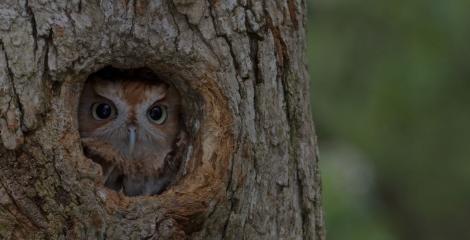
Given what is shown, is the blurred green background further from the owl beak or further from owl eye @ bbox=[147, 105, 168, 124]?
the owl beak

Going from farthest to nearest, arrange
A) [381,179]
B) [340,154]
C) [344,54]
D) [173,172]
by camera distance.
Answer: [381,179], [344,54], [340,154], [173,172]

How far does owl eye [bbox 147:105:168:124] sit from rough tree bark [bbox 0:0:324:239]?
25.9 inches

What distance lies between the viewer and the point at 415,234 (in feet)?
33.8

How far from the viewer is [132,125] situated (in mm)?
4598

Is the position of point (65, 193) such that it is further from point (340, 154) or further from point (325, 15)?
point (325, 15)

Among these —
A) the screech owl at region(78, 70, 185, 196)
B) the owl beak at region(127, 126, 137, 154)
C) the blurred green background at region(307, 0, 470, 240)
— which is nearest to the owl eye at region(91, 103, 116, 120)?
the screech owl at region(78, 70, 185, 196)

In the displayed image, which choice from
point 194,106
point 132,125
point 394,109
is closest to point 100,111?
point 132,125

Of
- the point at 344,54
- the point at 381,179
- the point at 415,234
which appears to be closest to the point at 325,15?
the point at 344,54

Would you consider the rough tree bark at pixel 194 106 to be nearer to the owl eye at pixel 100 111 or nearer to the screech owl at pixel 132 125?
the screech owl at pixel 132 125

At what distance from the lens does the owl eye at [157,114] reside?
4679 millimetres

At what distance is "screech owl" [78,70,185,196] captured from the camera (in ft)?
14.7

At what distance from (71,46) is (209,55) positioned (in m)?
0.53

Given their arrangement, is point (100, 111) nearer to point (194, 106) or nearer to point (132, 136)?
point (132, 136)

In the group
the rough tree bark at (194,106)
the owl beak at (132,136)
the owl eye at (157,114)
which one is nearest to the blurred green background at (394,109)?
the owl eye at (157,114)
